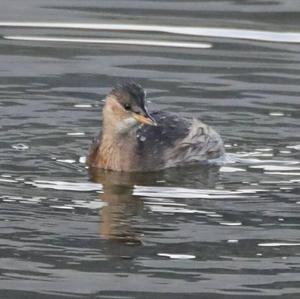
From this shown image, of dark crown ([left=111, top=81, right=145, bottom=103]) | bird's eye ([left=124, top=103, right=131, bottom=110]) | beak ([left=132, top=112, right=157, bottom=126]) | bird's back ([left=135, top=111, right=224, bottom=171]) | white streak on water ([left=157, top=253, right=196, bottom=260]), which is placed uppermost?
dark crown ([left=111, top=81, right=145, bottom=103])

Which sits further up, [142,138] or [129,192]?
[142,138]

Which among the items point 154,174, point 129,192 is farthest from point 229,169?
point 129,192

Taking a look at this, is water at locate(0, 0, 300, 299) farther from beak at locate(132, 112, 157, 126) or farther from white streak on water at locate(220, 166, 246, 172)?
beak at locate(132, 112, 157, 126)

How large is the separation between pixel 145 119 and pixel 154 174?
1.41ft

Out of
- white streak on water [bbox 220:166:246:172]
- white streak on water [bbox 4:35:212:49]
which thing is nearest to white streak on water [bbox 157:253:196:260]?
white streak on water [bbox 220:166:246:172]

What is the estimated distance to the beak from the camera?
12.7 metres

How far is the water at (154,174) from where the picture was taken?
9844 millimetres

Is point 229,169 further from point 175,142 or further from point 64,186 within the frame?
point 64,186

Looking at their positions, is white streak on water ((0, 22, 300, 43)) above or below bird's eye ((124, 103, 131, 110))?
above

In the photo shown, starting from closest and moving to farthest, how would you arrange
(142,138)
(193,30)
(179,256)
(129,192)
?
(179,256) < (129,192) < (142,138) < (193,30)

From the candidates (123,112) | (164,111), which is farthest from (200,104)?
(123,112)

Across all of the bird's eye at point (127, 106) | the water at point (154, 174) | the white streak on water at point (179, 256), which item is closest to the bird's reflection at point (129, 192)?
the water at point (154, 174)

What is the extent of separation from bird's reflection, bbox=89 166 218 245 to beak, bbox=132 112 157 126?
0.40 metres

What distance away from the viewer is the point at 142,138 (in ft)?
43.3
